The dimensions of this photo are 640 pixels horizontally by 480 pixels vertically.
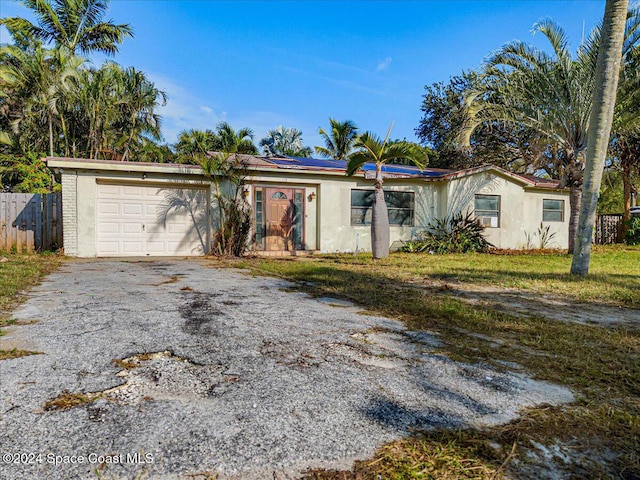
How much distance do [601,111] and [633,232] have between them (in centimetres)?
1359

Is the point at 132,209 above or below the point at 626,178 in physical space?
below

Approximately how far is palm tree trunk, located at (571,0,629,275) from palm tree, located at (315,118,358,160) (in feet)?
56.7

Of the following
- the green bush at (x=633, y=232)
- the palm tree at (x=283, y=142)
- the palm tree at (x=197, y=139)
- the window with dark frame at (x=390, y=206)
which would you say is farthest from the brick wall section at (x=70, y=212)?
the green bush at (x=633, y=232)

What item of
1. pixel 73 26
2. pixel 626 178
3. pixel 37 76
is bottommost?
pixel 626 178

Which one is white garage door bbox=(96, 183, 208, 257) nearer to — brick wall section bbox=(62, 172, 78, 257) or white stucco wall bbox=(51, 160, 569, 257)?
white stucco wall bbox=(51, 160, 569, 257)

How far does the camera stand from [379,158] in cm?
961

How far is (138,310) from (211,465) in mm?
2843

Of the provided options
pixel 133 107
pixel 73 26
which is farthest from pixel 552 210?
pixel 73 26

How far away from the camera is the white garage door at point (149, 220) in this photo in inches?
410

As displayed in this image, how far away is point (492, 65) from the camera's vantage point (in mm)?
10484

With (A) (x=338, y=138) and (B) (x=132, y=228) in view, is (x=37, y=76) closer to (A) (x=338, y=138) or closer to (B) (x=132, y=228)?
(B) (x=132, y=228)

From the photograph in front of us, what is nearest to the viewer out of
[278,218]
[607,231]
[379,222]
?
[379,222]

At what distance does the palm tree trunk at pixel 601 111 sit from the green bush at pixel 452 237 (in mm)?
5085

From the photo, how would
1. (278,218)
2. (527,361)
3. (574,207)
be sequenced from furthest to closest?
(278,218)
(574,207)
(527,361)
